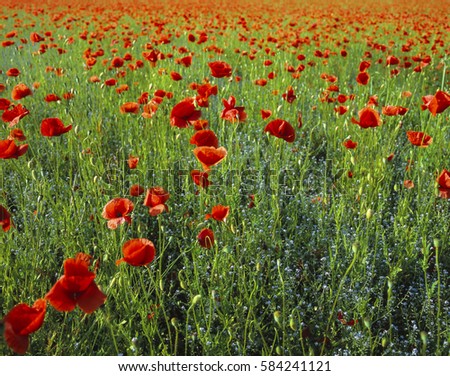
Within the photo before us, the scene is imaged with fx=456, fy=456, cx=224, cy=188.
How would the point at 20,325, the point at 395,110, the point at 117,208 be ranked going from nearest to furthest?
the point at 20,325
the point at 117,208
the point at 395,110

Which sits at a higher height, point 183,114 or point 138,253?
point 183,114

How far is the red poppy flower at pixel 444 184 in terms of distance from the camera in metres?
1.67

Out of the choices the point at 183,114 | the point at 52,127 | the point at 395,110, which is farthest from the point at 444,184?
the point at 52,127

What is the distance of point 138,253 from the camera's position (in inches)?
47.1

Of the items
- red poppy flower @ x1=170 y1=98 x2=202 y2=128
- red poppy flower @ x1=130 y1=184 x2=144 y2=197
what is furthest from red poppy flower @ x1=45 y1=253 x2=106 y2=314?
red poppy flower @ x1=170 y1=98 x2=202 y2=128

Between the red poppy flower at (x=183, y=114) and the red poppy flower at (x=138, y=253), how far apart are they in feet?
2.82

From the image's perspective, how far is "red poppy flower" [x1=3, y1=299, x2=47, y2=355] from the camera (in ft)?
3.18

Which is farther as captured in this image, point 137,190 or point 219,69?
point 219,69

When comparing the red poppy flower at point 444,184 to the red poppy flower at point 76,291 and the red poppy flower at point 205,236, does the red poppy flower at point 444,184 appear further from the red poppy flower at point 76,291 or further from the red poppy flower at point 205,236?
the red poppy flower at point 76,291

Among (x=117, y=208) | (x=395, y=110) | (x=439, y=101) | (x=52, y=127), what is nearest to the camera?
(x=117, y=208)

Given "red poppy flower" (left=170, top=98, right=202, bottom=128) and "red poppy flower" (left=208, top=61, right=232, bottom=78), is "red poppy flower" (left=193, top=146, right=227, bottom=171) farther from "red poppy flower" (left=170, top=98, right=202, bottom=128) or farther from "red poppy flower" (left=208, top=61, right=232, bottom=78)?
"red poppy flower" (left=208, top=61, right=232, bottom=78)

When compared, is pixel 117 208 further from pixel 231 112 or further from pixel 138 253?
pixel 231 112

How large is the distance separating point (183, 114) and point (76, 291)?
3.59 ft

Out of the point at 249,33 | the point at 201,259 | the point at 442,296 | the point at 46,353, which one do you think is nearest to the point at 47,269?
the point at 46,353
